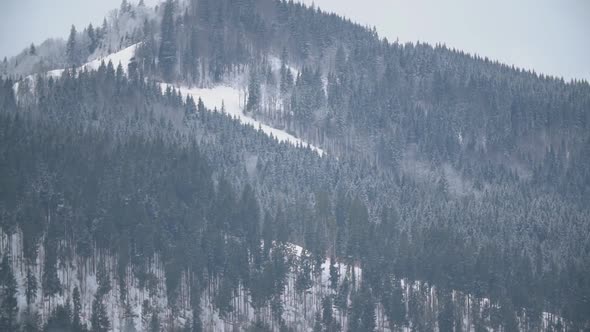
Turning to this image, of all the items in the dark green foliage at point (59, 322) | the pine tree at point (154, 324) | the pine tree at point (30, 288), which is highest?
the pine tree at point (30, 288)

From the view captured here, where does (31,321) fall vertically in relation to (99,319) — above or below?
below

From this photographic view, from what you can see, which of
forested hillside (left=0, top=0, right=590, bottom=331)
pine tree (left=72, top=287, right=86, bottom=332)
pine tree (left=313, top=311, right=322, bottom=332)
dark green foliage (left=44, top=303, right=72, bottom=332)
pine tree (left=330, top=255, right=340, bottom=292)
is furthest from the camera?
pine tree (left=330, top=255, right=340, bottom=292)

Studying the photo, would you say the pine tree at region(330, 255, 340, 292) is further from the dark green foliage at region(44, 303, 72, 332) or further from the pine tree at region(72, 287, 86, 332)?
the dark green foliage at region(44, 303, 72, 332)

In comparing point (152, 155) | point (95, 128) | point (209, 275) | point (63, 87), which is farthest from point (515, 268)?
point (63, 87)

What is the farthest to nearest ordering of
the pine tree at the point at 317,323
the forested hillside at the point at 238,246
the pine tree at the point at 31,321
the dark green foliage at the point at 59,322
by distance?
the pine tree at the point at 317,323 → the forested hillside at the point at 238,246 → the dark green foliage at the point at 59,322 → the pine tree at the point at 31,321

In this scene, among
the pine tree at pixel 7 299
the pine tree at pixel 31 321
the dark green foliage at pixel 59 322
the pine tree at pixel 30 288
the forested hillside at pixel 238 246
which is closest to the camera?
the pine tree at pixel 7 299

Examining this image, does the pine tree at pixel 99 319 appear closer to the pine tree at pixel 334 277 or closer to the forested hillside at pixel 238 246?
the forested hillside at pixel 238 246

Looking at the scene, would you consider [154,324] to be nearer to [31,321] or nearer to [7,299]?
[31,321]

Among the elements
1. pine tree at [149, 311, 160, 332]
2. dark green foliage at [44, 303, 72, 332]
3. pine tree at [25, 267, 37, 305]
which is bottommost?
pine tree at [149, 311, 160, 332]

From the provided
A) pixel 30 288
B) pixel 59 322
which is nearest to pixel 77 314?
pixel 59 322

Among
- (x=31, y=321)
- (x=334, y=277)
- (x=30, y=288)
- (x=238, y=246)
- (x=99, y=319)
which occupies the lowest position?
(x=31, y=321)

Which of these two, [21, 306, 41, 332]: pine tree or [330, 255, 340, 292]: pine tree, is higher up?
[330, 255, 340, 292]: pine tree

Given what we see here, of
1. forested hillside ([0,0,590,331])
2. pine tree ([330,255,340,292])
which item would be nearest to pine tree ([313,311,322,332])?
forested hillside ([0,0,590,331])

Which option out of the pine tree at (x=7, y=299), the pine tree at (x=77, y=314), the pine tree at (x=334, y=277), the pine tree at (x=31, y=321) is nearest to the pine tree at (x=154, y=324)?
the pine tree at (x=77, y=314)
